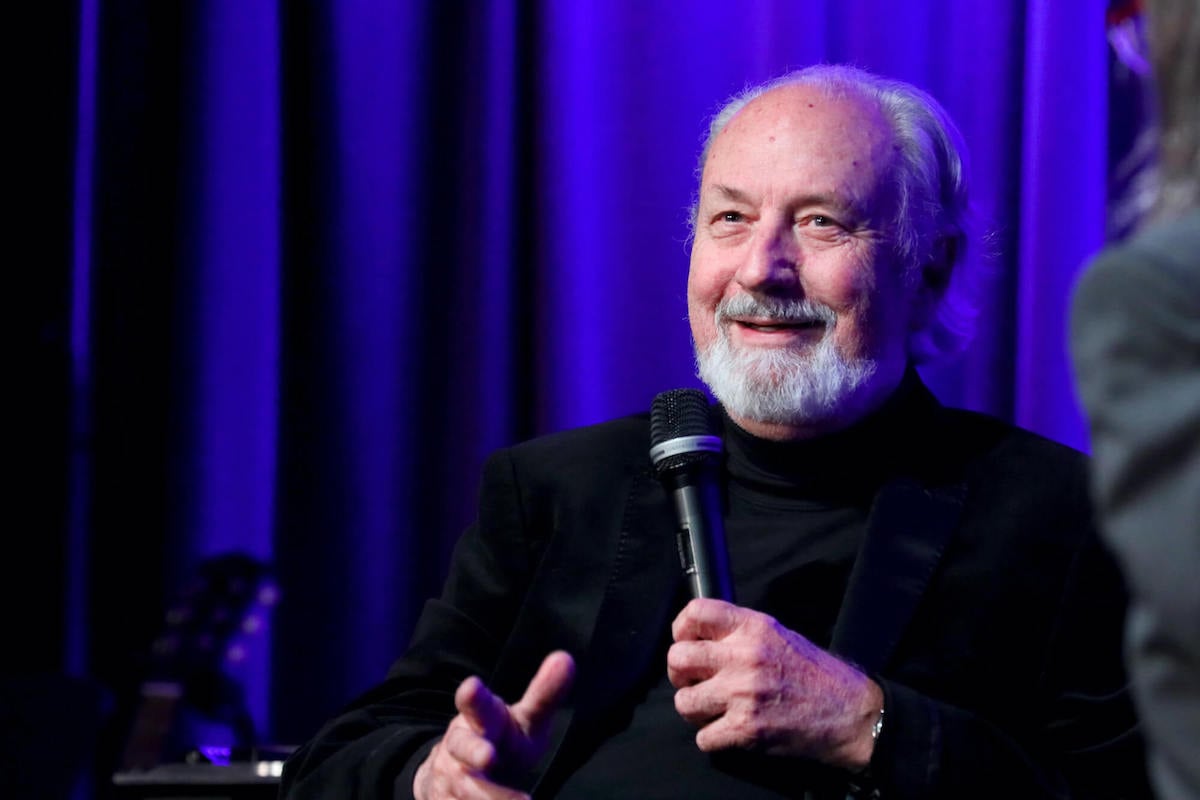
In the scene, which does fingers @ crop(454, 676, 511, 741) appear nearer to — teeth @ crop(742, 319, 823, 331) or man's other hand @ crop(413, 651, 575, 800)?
man's other hand @ crop(413, 651, 575, 800)

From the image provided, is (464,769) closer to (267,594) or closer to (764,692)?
(764,692)

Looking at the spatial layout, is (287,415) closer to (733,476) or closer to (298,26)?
(298,26)

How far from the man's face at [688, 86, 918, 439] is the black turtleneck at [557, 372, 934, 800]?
0.04 metres

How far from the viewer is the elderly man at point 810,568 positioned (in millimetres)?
1726

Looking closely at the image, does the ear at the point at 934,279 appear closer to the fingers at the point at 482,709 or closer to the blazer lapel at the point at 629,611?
the blazer lapel at the point at 629,611

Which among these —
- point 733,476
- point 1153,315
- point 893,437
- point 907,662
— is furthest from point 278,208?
point 1153,315

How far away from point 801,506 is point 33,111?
1.80m

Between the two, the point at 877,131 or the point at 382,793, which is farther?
the point at 877,131

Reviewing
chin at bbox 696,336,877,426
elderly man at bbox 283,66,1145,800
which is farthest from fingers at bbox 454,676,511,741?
chin at bbox 696,336,877,426

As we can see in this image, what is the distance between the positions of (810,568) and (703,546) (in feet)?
1.27

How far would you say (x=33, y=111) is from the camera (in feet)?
9.41

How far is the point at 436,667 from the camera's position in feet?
6.88

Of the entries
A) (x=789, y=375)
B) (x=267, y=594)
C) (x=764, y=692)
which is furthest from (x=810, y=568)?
(x=267, y=594)

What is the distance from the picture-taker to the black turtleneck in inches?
73.6
